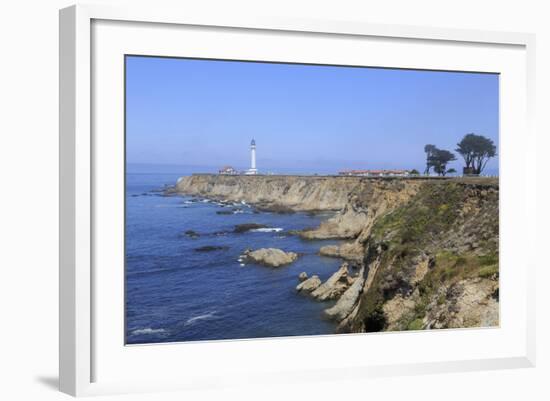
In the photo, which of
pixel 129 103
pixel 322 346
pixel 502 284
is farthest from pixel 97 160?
pixel 502 284

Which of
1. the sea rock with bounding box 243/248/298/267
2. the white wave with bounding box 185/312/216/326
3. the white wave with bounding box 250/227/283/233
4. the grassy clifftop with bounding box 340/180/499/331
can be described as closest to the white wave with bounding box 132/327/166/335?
the white wave with bounding box 185/312/216/326

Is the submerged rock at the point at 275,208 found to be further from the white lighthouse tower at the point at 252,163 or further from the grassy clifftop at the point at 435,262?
the grassy clifftop at the point at 435,262

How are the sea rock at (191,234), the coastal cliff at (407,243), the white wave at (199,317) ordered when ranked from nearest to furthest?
the white wave at (199,317), the sea rock at (191,234), the coastal cliff at (407,243)

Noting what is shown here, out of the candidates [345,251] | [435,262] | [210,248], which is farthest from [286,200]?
[435,262]

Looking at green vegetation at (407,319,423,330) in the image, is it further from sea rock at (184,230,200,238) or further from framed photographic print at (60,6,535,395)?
sea rock at (184,230,200,238)

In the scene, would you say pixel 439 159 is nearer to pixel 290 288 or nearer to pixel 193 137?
pixel 290 288

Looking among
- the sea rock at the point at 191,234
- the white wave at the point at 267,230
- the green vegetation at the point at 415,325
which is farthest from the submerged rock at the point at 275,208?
the green vegetation at the point at 415,325

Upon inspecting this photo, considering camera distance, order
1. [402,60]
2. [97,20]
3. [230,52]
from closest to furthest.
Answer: [97,20] → [230,52] → [402,60]
